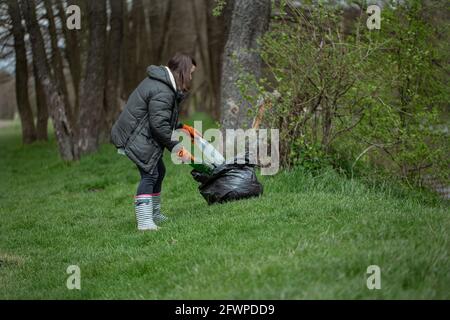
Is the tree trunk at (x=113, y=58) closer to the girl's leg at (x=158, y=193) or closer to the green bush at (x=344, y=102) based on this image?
the green bush at (x=344, y=102)

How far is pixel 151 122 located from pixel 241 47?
4.26m

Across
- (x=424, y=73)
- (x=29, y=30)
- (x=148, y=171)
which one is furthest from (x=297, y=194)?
(x=29, y=30)

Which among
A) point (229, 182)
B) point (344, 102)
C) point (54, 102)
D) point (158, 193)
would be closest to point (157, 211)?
point (158, 193)

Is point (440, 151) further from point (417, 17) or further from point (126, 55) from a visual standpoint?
point (126, 55)

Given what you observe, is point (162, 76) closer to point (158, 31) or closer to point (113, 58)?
point (113, 58)

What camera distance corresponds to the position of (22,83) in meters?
21.6

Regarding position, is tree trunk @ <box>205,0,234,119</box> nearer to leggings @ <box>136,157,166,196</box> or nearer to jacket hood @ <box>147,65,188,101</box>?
jacket hood @ <box>147,65,188,101</box>

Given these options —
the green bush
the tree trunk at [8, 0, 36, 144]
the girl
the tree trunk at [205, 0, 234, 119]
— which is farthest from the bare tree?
the girl

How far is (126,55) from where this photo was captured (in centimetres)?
2236

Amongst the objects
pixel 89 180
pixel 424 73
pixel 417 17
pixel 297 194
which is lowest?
pixel 89 180

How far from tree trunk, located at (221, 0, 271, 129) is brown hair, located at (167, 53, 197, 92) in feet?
11.9

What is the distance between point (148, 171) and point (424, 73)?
5.37 m

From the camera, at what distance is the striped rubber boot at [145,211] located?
7203mm

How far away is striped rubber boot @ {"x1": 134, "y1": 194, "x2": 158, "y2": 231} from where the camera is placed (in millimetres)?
7203
